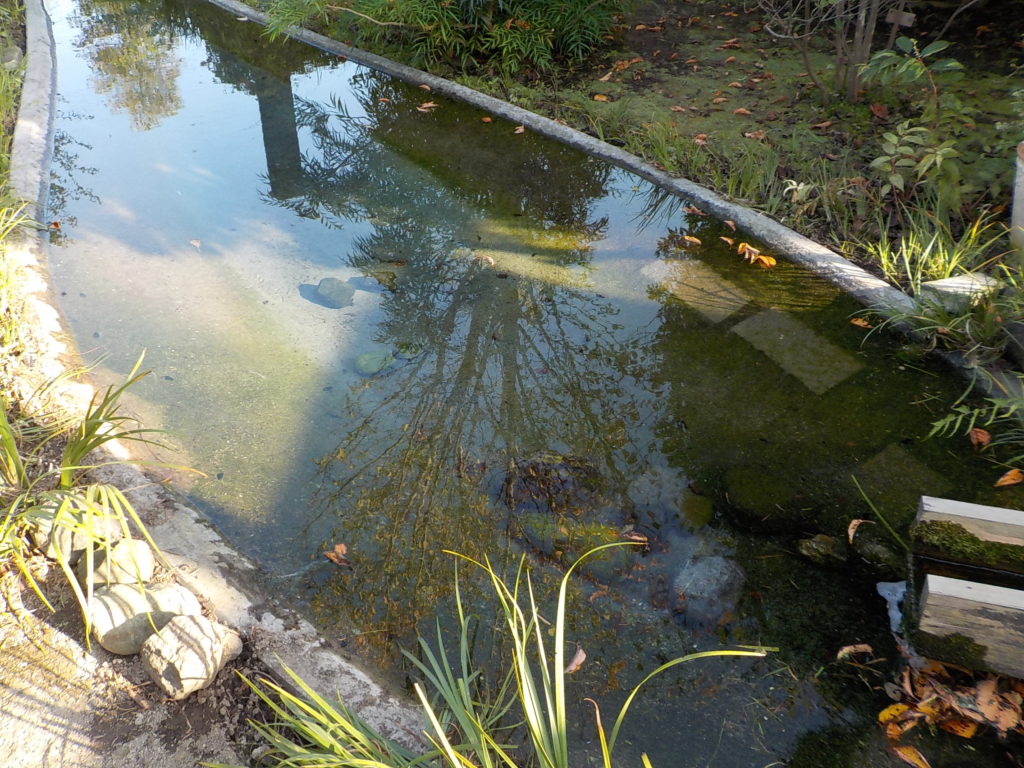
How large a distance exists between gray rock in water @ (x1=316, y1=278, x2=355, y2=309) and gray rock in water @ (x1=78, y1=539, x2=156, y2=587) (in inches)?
71.8

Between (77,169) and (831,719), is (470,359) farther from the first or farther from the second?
(77,169)

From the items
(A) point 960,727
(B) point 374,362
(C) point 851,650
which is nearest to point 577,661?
(C) point 851,650

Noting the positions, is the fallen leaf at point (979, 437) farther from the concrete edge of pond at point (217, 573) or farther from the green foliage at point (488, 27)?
the green foliage at point (488, 27)

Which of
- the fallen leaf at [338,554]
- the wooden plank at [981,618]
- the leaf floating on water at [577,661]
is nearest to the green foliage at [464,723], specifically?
the leaf floating on water at [577,661]

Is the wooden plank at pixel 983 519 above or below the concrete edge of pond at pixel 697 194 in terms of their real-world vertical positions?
below

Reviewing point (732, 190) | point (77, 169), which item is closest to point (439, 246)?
point (732, 190)

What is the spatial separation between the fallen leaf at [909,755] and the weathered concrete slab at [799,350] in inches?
61.8

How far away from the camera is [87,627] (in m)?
1.97

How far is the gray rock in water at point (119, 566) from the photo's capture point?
2166mm

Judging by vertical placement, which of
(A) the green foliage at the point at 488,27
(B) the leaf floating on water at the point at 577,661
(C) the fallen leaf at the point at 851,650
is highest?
(A) the green foliage at the point at 488,27

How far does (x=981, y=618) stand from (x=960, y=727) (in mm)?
317

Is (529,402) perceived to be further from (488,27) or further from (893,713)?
(488,27)

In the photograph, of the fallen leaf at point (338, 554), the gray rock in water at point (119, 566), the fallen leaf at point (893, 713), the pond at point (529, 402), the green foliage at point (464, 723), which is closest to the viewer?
the green foliage at point (464, 723)

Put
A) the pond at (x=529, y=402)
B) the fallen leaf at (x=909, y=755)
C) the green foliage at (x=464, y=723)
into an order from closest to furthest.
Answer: the green foliage at (x=464, y=723), the fallen leaf at (x=909, y=755), the pond at (x=529, y=402)
